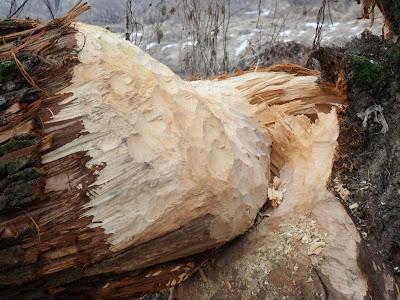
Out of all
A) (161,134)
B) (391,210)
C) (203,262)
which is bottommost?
(203,262)

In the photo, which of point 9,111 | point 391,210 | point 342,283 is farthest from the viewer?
point 391,210

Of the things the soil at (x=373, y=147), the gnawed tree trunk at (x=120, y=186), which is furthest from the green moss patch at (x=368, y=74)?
the gnawed tree trunk at (x=120, y=186)

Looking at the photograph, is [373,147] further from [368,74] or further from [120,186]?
[120,186]

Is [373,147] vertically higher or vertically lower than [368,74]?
lower

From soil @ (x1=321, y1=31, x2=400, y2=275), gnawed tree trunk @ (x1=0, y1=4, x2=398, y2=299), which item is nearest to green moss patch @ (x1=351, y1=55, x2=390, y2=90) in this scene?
soil @ (x1=321, y1=31, x2=400, y2=275)

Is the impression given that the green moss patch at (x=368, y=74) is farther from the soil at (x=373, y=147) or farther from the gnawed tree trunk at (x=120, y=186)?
the gnawed tree trunk at (x=120, y=186)

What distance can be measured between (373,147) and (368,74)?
17.7 inches

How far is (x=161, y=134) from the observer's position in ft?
6.09

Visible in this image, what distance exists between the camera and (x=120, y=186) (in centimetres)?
172

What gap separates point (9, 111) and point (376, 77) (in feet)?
6.72

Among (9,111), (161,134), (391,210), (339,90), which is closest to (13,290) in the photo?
(9,111)

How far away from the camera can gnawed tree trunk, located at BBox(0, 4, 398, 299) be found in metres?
1.65

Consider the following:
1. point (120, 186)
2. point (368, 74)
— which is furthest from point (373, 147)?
point (120, 186)

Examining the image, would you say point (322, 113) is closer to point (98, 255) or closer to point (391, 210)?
point (391, 210)
